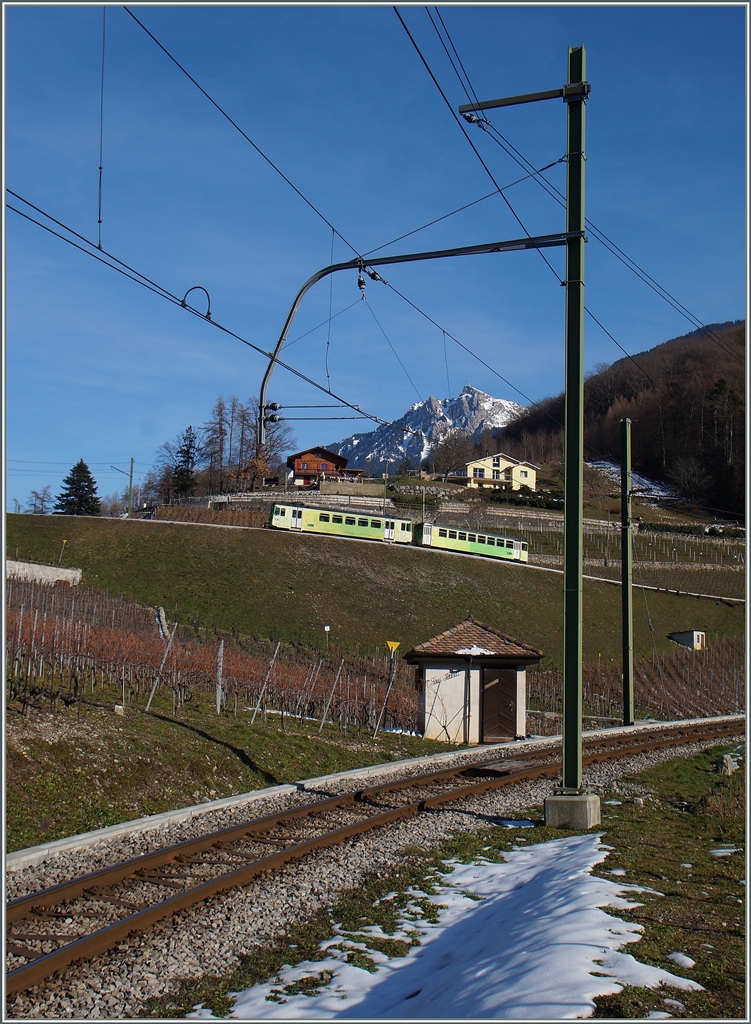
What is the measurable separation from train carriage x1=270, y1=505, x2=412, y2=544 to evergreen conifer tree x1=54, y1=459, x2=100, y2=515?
32.0m

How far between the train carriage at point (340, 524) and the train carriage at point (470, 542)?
5.24ft

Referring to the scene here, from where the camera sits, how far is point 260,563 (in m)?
56.8

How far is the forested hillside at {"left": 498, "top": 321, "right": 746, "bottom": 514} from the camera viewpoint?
103312 millimetres

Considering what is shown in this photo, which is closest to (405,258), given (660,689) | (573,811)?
(573,811)

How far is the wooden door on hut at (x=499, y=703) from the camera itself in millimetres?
24312

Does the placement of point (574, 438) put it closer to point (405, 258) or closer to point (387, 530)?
point (405, 258)

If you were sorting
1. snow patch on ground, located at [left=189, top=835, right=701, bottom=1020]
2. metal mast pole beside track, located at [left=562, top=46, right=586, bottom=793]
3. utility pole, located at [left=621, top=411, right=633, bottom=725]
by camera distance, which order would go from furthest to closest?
utility pole, located at [left=621, top=411, right=633, bottom=725], metal mast pole beside track, located at [left=562, top=46, right=586, bottom=793], snow patch on ground, located at [left=189, top=835, right=701, bottom=1020]

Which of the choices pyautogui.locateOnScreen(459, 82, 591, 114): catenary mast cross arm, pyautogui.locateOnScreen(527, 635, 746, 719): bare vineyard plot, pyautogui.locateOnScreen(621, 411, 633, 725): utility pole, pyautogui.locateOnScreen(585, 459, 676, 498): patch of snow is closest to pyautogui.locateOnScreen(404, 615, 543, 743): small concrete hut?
pyautogui.locateOnScreen(621, 411, 633, 725): utility pole

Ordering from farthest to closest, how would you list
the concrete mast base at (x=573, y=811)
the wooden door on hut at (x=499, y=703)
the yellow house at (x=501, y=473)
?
1. the yellow house at (x=501, y=473)
2. the wooden door on hut at (x=499, y=703)
3. the concrete mast base at (x=573, y=811)

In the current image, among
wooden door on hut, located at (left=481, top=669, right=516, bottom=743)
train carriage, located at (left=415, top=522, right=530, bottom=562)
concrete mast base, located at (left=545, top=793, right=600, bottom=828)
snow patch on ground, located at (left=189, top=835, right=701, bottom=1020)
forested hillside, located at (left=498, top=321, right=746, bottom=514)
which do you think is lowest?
wooden door on hut, located at (left=481, top=669, right=516, bottom=743)

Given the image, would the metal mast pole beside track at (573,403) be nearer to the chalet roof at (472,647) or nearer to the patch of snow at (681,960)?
the patch of snow at (681,960)

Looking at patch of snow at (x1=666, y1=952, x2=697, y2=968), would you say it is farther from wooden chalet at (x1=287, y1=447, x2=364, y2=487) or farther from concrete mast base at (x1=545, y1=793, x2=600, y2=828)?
wooden chalet at (x1=287, y1=447, x2=364, y2=487)

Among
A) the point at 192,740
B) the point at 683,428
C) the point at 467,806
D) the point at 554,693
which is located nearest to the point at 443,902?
the point at 467,806

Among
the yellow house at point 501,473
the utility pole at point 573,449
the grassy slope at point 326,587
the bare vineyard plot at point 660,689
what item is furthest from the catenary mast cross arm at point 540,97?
the yellow house at point 501,473
